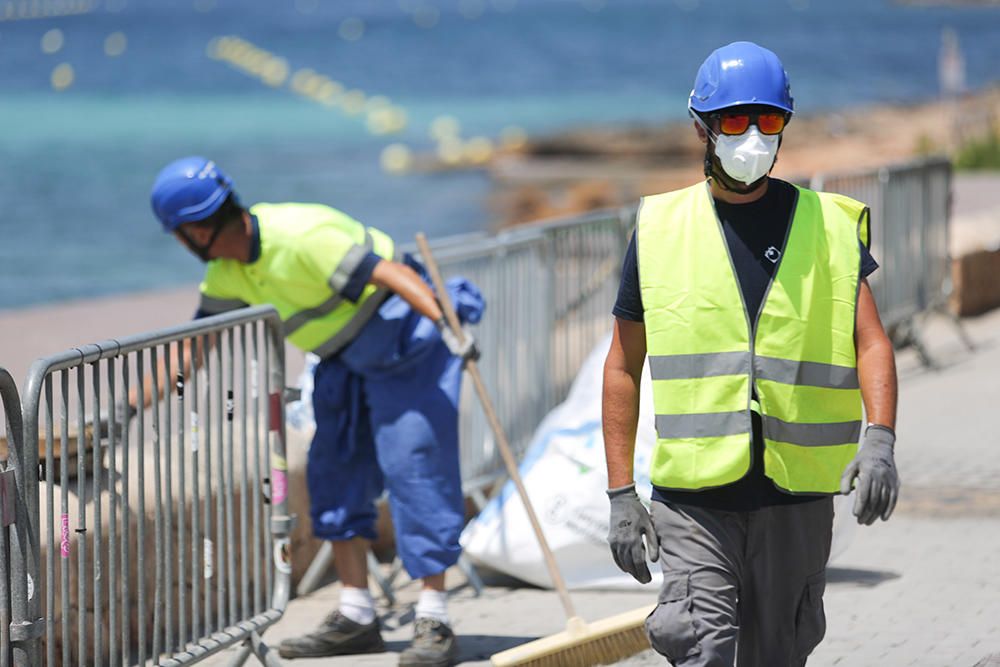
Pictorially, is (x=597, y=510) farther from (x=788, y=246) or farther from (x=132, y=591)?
(x=788, y=246)

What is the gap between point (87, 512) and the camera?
490 centimetres

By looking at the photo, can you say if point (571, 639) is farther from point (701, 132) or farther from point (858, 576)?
point (701, 132)

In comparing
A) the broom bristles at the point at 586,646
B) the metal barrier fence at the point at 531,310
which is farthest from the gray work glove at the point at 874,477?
the metal barrier fence at the point at 531,310

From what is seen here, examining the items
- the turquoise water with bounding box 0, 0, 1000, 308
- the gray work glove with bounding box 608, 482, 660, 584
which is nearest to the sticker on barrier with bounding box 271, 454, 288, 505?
the gray work glove with bounding box 608, 482, 660, 584

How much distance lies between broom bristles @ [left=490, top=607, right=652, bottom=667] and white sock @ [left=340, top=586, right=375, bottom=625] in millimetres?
591

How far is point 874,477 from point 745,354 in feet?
1.34

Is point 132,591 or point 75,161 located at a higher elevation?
point 75,161

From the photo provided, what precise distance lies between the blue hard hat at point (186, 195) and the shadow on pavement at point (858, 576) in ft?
9.03

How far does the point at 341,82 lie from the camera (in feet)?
270

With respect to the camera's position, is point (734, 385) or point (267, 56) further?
point (267, 56)

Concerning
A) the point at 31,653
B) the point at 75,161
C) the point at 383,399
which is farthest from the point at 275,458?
the point at 75,161

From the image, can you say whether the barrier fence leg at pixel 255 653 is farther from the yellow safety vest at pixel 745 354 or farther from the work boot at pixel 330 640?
the yellow safety vest at pixel 745 354

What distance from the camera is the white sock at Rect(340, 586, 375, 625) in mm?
6020

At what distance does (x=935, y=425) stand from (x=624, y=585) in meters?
3.57
